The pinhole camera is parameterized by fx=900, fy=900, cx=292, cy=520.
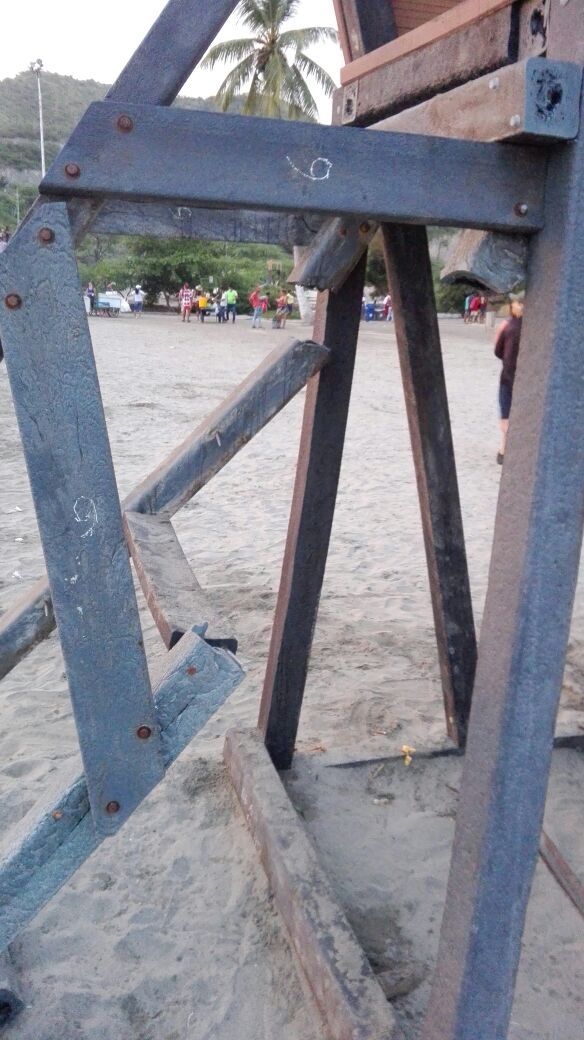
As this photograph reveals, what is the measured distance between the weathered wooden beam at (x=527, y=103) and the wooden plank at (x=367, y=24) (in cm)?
108

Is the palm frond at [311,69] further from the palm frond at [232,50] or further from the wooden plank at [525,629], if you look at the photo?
the wooden plank at [525,629]

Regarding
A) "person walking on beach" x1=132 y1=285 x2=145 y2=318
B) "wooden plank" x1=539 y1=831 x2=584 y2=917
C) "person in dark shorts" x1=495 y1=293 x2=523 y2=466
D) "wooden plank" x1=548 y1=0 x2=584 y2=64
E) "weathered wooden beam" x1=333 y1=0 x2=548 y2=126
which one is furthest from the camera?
"person walking on beach" x1=132 y1=285 x2=145 y2=318

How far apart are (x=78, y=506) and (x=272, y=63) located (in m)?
33.2

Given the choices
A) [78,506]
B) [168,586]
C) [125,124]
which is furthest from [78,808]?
[125,124]

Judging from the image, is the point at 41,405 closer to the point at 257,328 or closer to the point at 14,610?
the point at 14,610

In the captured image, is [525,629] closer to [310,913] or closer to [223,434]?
[223,434]

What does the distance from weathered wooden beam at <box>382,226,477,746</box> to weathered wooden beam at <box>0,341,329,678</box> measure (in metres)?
0.35

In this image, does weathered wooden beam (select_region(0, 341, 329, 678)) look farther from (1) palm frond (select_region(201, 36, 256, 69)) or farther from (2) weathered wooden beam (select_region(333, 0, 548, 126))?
(1) palm frond (select_region(201, 36, 256, 69))

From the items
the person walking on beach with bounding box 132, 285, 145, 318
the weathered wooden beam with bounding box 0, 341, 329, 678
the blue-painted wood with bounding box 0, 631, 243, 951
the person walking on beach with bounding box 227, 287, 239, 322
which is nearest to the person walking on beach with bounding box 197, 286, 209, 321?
the person walking on beach with bounding box 227, 287, 239, 322

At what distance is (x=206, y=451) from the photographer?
236cm

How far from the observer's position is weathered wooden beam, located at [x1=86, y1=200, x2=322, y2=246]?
1.89 metres

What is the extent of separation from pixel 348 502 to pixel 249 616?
104 inches

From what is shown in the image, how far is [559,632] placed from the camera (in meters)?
1.54

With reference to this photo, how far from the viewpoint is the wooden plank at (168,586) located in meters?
1.68
